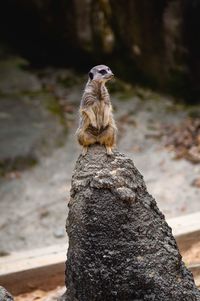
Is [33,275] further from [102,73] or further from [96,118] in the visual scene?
[102,73]

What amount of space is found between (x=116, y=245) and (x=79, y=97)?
23.7ft

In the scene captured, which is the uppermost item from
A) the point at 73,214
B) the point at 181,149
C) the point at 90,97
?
the point at 181,149

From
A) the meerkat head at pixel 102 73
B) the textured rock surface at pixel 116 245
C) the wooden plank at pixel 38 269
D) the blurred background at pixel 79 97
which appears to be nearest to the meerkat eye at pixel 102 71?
the meerkat head at pixel 102 73

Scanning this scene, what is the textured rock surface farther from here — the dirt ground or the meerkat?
the dirt ground

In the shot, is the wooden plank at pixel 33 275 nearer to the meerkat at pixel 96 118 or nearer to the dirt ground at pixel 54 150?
the meerkat at pixel 96 118

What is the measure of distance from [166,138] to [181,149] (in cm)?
46

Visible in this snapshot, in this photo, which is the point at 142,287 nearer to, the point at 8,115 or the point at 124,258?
the point at 124,258

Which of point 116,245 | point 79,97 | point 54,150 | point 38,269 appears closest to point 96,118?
point 116,245

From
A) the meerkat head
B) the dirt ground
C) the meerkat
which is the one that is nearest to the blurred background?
the dirt ground

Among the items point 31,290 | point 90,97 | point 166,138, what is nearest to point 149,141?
point 166,138

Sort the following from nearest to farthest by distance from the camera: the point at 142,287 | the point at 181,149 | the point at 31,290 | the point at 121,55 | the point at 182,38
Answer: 1. the point at 142,287
2. the point at 31,290
3. the point at 181,149
4. the point at 182,38
5. the point at 121,55

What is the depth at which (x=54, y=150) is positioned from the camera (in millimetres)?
8648

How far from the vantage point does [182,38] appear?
948cm

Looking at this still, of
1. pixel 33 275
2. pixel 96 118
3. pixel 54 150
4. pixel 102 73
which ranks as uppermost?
pixel 54 150
